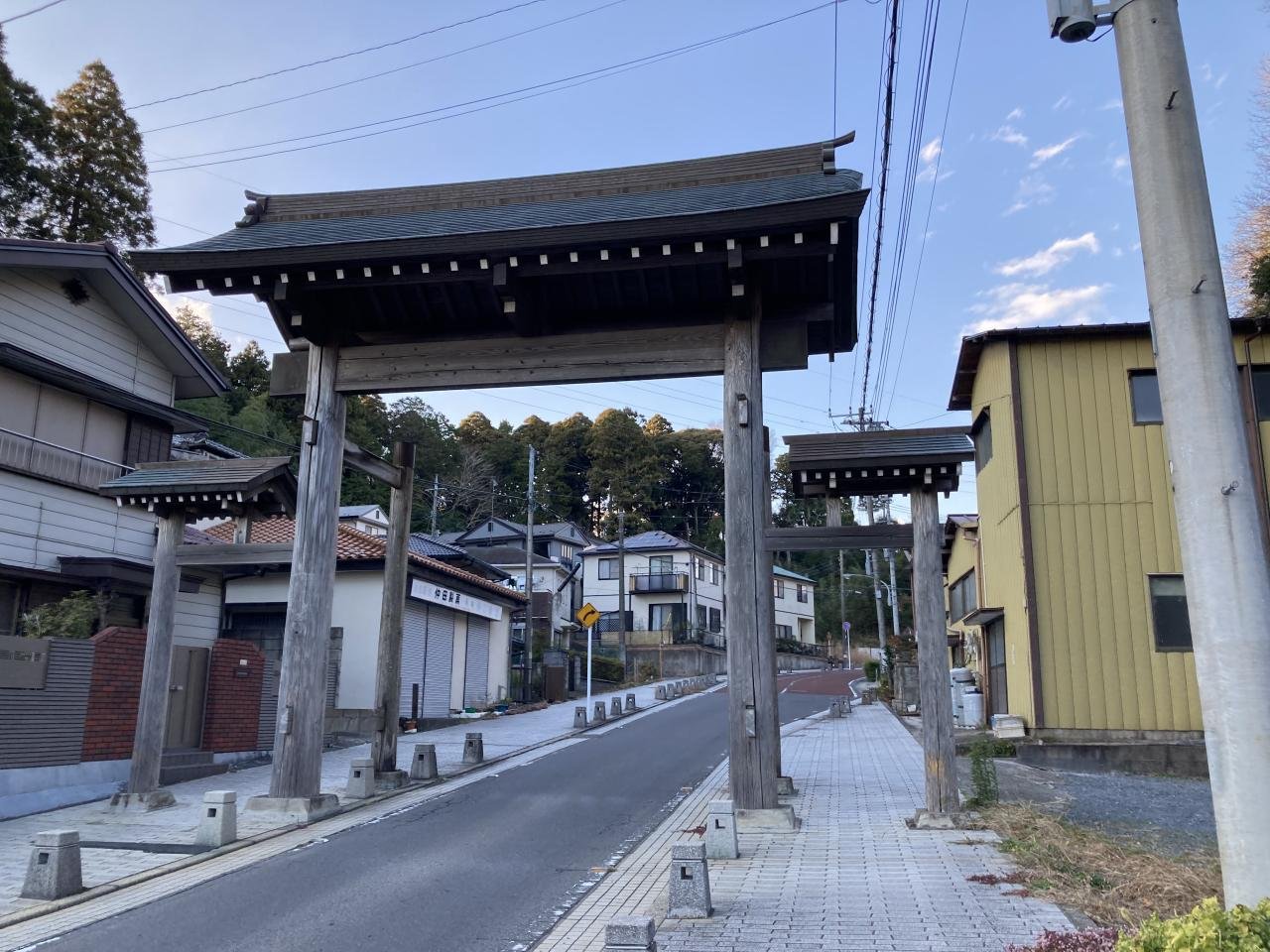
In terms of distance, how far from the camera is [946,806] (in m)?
9.94

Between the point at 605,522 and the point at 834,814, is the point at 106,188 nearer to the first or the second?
the point at 834,814

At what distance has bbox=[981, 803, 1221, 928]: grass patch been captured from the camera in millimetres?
6418

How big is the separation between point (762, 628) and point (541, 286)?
15.8 feet

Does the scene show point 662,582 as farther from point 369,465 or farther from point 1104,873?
point 1104,873

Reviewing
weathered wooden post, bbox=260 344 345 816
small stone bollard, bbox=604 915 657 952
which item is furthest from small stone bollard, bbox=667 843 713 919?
weathered wooden post, bbox=260 344 345 816

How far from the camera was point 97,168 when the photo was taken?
30938mm

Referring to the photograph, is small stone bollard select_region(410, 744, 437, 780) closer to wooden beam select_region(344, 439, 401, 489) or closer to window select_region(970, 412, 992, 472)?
wooden beam select_region(344, 439, 401, 489)

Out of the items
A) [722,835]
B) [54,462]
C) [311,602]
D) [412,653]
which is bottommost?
[722,835]

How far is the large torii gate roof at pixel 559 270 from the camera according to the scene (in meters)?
10.2

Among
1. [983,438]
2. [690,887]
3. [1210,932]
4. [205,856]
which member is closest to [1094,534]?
[983,438]

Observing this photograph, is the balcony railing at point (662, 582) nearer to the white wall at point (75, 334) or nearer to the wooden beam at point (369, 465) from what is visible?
the white wall at point (75, 334)

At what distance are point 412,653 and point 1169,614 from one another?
55.2 feet

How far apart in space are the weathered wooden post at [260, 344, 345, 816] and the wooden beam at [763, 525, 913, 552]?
17.8ft

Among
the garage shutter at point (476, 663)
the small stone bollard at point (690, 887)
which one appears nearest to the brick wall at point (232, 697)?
the garage shutter at point (476, 663)
